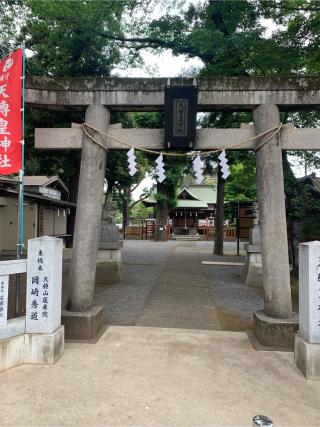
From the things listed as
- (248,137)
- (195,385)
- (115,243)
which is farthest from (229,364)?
(115,243)

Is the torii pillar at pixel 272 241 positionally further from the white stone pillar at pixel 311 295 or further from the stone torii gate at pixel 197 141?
the white stone pillar at pixel 311 295

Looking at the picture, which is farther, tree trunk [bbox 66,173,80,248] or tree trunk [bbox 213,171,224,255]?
tree trunk [bbox 66,173,80,248]

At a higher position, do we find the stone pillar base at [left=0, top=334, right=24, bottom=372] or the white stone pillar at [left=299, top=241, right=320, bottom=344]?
the white stone pillar at [left=299, top=241, right=320, bottom=344]

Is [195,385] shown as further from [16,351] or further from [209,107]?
[209,107]

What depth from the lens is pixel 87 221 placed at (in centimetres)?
518

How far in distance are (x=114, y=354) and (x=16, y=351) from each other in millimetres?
1255

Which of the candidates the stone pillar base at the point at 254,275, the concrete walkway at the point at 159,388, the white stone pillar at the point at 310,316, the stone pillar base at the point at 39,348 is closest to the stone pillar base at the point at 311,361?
the white stone pillar at the point at 310,316

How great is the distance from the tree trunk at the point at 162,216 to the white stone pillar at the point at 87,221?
23.0 meters

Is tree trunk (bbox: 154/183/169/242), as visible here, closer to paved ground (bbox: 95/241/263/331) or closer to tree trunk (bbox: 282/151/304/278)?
paved ground (bbox: 95/241/263/331)

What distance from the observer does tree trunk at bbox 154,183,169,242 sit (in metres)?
28.3

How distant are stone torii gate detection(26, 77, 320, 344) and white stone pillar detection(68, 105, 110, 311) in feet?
0.05

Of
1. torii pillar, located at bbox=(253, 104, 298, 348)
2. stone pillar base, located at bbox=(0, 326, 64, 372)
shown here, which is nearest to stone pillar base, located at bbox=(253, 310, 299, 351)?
torii pillar, located at bbox=(253, 104, 298, 348)

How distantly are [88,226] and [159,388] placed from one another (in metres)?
2.70

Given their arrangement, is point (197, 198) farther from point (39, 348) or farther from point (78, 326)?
point (39, 348)
